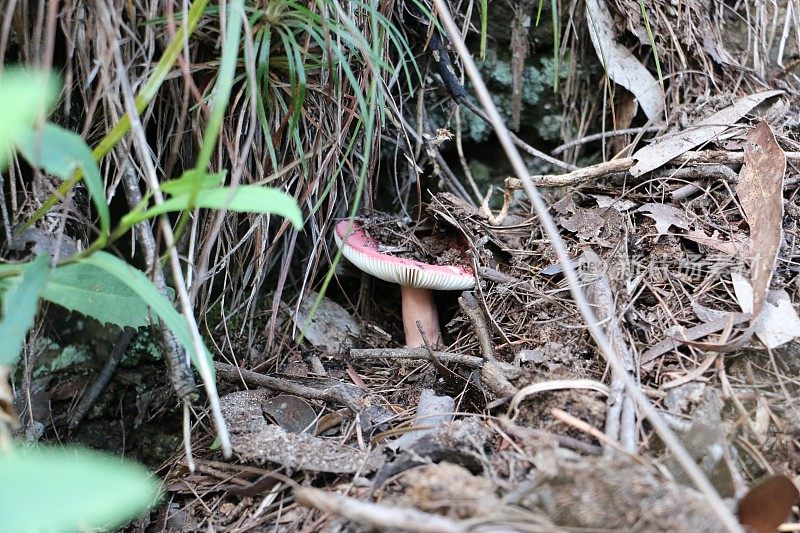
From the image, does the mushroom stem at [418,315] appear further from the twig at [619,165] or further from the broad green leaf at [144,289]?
the broad green leaf at [144,289]

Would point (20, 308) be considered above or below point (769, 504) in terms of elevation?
above

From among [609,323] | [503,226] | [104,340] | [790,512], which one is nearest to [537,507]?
[790,512]

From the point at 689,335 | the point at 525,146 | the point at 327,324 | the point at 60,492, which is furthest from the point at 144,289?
the point at 525,146

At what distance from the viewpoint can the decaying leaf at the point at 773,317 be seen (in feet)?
4.99

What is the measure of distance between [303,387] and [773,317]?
120cm

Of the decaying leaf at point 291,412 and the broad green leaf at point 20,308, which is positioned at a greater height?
the broad green leaf at point 20,308

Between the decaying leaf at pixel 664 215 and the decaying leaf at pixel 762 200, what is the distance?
172 mm

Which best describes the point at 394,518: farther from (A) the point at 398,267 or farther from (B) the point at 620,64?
(B) the point at 620,64

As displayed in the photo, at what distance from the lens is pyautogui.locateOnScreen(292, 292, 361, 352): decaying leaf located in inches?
83.9

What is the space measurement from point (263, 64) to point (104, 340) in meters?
1.09

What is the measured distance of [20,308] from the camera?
108 cm

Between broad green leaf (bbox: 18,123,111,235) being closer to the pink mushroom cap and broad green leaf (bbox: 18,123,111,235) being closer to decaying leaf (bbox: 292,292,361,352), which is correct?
the pink mushroom cap

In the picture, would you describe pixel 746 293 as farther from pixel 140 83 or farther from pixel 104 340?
pixel 104 340

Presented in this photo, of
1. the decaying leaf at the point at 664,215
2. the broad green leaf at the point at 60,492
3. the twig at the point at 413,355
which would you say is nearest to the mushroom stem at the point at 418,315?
the twig at the point at 413,355
